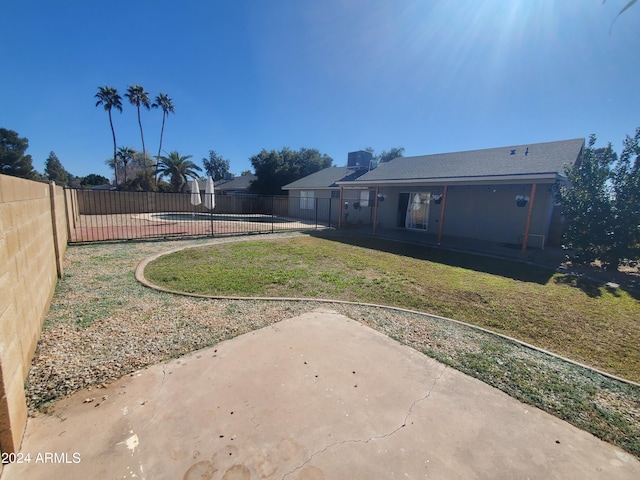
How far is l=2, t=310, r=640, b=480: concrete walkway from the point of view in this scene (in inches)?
66.5

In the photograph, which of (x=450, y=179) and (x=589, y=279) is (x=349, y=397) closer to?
(x=589, y=279)

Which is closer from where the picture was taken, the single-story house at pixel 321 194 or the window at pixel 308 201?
the single-story house at pixel 321 194

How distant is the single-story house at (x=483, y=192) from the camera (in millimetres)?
9461

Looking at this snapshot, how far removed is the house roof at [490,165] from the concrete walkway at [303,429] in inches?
351

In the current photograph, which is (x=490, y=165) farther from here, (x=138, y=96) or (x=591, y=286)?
(x=138, y=96)

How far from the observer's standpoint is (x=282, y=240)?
1109cm

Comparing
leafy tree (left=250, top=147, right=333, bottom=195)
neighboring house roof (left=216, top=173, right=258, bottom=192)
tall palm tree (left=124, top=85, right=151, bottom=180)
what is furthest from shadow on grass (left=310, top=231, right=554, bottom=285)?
tall palm tree (left=124, top=85, right=151, bottom=180)

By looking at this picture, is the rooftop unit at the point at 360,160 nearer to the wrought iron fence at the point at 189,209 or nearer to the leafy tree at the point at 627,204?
the wrought iron fence at the point at 189,209

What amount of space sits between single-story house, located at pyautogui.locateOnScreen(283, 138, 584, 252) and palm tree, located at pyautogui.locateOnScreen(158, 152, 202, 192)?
66.1 ft

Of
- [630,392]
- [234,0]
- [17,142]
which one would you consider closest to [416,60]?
[234,0]

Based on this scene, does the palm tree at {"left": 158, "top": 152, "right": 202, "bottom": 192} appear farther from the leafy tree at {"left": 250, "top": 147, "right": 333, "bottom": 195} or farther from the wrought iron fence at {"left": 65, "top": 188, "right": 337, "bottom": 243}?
the leafy tree at {"left": 250, "top": 147, "right": 333, "bottom": 195}

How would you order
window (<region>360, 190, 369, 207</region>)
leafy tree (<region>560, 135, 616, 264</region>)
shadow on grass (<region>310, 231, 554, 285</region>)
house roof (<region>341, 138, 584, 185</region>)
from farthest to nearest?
window (<region>360, 190, 369, 207</region>) < house roof (<region>341, 138, 584, 185</region>) < leafy tree (<region>560, 135, 616, 264</region>) < shadow on grass (<region>310, 231, 554, 285</region>)

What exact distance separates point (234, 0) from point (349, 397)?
10812 millimetres

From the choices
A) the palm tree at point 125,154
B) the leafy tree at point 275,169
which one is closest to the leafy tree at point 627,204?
the leafy tree at point 275,169
